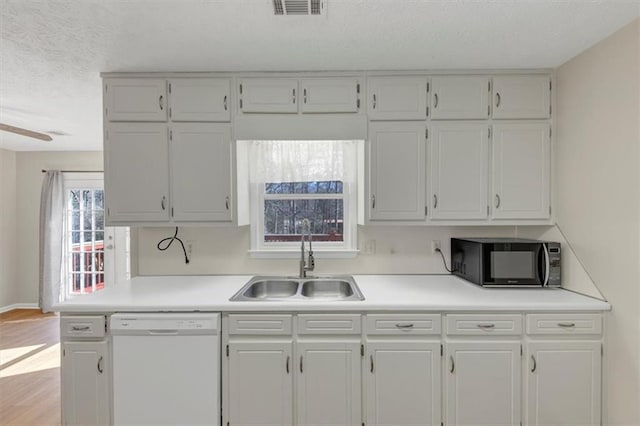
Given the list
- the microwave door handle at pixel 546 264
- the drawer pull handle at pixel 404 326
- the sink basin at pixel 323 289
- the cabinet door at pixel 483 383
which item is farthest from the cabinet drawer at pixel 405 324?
the microwave door handle at pixel 546 264

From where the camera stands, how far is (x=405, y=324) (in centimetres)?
191

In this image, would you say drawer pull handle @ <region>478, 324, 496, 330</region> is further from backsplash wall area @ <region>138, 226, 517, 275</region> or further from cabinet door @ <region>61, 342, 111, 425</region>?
cabinet door @ <region>61, 342, 111, 425</region>

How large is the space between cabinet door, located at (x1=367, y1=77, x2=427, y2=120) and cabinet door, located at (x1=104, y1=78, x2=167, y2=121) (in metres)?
1.45

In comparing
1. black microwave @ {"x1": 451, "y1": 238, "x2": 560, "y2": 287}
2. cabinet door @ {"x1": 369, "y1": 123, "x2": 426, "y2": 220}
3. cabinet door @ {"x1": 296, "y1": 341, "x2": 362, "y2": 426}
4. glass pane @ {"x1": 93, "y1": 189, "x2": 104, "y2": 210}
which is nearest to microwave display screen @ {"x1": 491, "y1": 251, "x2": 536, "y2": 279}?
black microwave @ {"x1": 451, "y1": 238, "x2": 560, "y2": 287}

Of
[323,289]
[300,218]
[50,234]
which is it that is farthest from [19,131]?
[323,289]

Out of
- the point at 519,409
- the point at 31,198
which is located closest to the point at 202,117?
the point at 519,409

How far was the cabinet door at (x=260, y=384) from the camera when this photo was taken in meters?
1.90

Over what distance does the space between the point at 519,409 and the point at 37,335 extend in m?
5.01

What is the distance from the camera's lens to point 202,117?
2307 mm

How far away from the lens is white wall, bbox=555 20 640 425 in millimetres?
1722

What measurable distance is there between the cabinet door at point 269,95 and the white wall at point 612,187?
5.98 ft

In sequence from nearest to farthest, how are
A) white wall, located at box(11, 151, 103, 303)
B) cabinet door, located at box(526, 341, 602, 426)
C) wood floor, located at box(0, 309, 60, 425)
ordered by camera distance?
1. cabinet door, located at box(526, 341, 602, 426)
2. wood floor, located at box(0, 309, 60, 425)
3. white wall, located at box(11, 151, 103, 303)

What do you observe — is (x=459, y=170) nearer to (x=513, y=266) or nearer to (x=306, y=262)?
(x=513, y=266)

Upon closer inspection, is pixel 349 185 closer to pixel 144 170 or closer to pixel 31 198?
pixel 144 170
